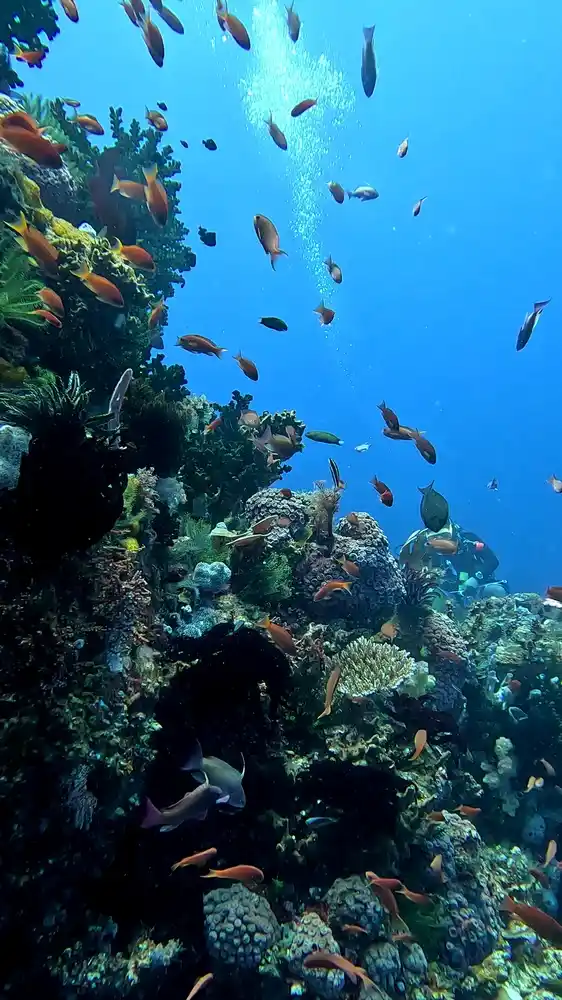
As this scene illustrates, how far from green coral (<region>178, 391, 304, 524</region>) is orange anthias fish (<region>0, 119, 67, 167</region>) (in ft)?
12.1

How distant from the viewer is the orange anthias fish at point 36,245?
546cm

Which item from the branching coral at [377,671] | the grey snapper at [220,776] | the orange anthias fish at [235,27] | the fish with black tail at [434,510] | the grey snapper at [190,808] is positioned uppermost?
the orange anthias fish at [235,27]

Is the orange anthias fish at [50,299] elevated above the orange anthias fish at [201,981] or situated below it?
above

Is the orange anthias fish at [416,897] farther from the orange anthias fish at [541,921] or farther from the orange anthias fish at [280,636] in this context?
the orange anthias fish at [280,636]

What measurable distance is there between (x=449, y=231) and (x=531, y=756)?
4415 inches

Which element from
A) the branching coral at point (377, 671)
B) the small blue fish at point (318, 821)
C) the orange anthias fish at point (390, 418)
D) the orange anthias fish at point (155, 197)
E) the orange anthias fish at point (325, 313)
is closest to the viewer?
the small blue fish at point (318, 821)

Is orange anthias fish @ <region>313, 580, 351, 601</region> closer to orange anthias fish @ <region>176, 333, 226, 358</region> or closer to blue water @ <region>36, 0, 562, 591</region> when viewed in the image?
orange anthias fish @ <region>176, 333, 226, 358</region>

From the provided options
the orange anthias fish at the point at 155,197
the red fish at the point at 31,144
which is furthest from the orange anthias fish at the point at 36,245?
the orange anthias fish at the point at 155,197

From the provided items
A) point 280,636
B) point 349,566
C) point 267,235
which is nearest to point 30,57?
point 267,235

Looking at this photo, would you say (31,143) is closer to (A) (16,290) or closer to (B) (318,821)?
(A) (16,290)

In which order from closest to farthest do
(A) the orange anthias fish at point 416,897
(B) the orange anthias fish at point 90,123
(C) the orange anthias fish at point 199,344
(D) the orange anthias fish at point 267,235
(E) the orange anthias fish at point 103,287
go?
(A) the orange anthias fish at point 416,897
(E) the orange anthias fish at point 103,287
(D) the orange anthias fish at point 267,235
(C) the orange anthias fish at point 199,344
(B) the orange anthias fish at point 90,123

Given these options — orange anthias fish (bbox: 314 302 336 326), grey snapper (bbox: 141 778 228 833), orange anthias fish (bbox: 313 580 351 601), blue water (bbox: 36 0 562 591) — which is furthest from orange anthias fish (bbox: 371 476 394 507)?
blue water (bbox: 36 0 562 591)

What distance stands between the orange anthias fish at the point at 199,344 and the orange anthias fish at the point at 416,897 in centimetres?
621

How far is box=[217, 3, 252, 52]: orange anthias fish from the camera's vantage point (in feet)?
22.5
